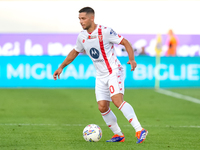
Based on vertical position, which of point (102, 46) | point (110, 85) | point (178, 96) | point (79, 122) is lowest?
point (178, 96)

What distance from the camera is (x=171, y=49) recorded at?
2461cm

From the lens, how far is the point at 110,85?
6.39 m

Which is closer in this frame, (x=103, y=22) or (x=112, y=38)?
(x=112, y=38)

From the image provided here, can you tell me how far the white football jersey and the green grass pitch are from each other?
107 centimetres

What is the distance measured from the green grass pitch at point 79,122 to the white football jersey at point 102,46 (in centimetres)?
107

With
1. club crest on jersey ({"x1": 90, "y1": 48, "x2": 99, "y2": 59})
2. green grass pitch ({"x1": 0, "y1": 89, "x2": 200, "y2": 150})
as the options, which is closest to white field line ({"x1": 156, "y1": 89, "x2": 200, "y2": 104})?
green grass pitch ({"x1": 0, "y1": 89, "x2": 200, "y2": 150})

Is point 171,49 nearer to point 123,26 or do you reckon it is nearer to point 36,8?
point 123,26

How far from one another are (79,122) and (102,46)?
2.90m

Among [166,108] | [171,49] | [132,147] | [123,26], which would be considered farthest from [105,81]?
[123,26]

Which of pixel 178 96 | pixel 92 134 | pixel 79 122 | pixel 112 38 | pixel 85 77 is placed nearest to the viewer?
pixel 112 38

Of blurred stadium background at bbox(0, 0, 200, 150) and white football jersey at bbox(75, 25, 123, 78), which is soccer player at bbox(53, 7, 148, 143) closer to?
white football jersey at bbox(75, 25, 123, 78)

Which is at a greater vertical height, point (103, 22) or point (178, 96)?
point (103, 22)

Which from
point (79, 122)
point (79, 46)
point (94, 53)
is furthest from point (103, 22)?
point (94, 53)

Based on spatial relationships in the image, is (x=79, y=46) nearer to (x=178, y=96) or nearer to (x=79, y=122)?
(x=79, y=122)
